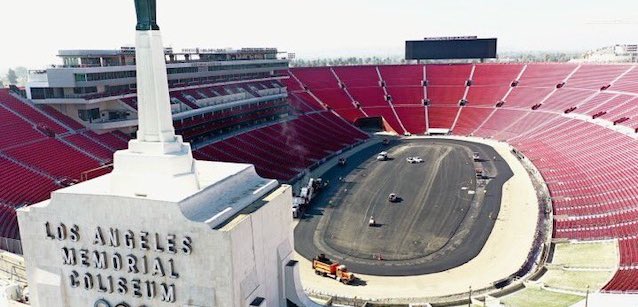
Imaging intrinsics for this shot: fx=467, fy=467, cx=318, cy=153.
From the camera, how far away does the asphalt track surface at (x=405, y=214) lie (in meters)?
44.7

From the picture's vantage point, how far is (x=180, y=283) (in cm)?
2484

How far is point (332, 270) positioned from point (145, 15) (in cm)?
2557

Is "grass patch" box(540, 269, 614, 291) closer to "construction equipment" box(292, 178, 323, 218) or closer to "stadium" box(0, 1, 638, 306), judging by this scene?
"stadium" box(0, 1, 638, 306)

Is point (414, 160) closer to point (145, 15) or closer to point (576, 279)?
point (576, 279)

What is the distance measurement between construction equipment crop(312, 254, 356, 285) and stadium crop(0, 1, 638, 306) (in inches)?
7.9

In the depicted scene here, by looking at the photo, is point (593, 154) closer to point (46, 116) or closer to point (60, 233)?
point (60, 233)

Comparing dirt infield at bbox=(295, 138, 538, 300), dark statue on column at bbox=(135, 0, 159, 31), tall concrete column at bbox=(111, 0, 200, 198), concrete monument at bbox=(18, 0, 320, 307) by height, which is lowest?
dirt infield at bbox=(295, 138, 538, 300)

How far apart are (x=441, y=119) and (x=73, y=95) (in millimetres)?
78467

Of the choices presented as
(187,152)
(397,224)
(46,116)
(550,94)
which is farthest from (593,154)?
(46,116)

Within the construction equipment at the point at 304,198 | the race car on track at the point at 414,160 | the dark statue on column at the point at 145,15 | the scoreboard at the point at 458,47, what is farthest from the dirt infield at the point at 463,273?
the scoreboard at the point at 458,47

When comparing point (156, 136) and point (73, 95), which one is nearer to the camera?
point (156, 136)

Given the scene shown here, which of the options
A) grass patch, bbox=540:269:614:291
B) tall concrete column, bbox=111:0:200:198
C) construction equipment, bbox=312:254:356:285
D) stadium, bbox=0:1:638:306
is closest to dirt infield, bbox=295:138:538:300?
stadium, bbox=0:1:638:306

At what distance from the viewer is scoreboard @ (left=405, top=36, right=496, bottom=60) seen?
403 ft

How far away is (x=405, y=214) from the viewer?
55406 millimetres
